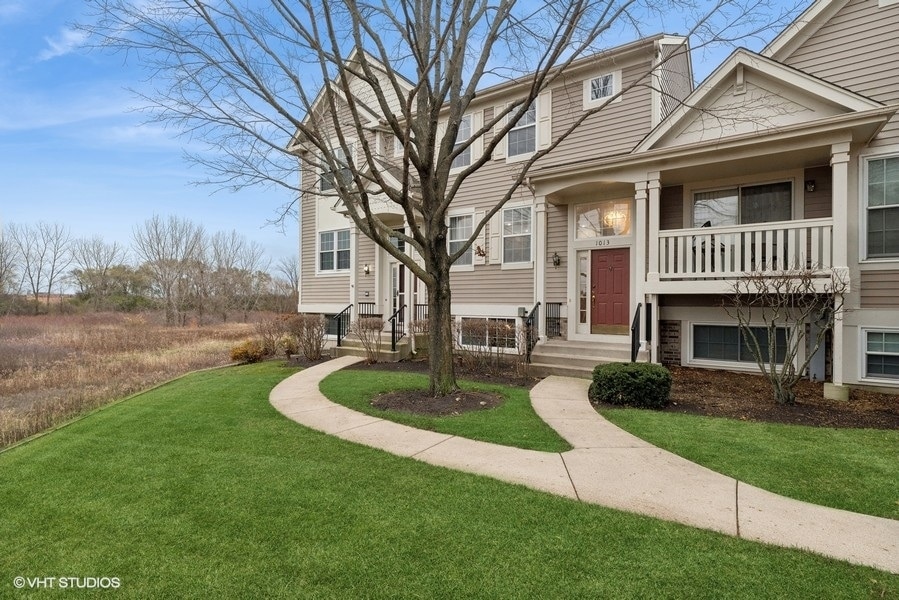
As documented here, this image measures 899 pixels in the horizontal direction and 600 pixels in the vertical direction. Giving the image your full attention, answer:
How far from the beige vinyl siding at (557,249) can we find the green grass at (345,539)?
279 inches

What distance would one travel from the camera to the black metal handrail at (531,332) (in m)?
8.70

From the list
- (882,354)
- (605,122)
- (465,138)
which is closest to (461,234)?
(465,138)

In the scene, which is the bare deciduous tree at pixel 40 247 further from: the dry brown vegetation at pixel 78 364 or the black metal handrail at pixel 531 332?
the black metal handrail at pixel 531 332

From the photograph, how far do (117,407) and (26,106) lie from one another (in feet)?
51.2

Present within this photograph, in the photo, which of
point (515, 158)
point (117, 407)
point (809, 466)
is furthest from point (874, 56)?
point (117, 407)

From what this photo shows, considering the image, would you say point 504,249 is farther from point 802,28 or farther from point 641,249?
point 802,28

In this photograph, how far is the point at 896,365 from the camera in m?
7.18

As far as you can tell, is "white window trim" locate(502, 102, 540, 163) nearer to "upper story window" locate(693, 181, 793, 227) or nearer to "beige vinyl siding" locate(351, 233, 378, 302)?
"upper story window" locate(693, 181, 793, 227)

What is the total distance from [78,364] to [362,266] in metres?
8.17

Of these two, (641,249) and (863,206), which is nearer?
(863,206)

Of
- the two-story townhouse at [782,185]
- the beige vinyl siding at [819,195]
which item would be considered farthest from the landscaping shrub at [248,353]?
the beige vinyl siding at [819,195]

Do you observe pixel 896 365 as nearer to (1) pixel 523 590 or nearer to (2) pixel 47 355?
(1) pixel 523 590

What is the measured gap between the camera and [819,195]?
25.9 ft

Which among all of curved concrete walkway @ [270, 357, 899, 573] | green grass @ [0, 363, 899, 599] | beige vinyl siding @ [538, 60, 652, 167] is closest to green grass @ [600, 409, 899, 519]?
curved concrete walkway @ [270, 357, 899, 573]
